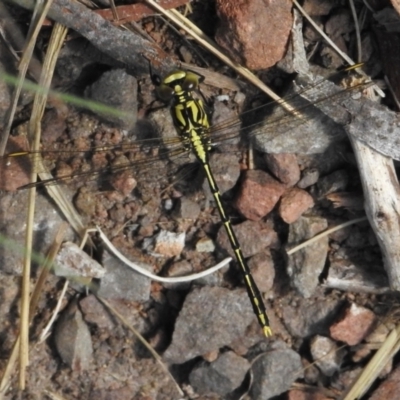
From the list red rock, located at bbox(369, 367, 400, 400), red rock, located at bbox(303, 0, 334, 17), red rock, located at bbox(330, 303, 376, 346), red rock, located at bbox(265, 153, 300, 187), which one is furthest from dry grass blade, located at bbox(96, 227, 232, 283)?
red rock, located at bbox(303, 0, 334, 17)

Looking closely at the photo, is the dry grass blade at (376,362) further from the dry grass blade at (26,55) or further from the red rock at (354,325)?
the dry grass blade at (26,55)

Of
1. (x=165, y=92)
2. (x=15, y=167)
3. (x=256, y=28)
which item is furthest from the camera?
(x=15, y=167)

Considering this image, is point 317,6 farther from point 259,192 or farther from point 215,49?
point 259,192

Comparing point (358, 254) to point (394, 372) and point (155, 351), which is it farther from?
point (155, 351)

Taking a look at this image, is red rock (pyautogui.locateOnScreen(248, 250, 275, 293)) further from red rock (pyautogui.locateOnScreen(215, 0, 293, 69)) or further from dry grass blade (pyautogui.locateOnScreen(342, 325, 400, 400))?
red rock (pyautogui.locateOnScreen(215, 0, 293, 69))

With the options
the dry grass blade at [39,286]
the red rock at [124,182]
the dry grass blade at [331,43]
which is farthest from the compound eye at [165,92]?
the dry grass blade at [39,286]

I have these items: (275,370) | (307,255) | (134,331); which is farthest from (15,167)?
(275,370)
